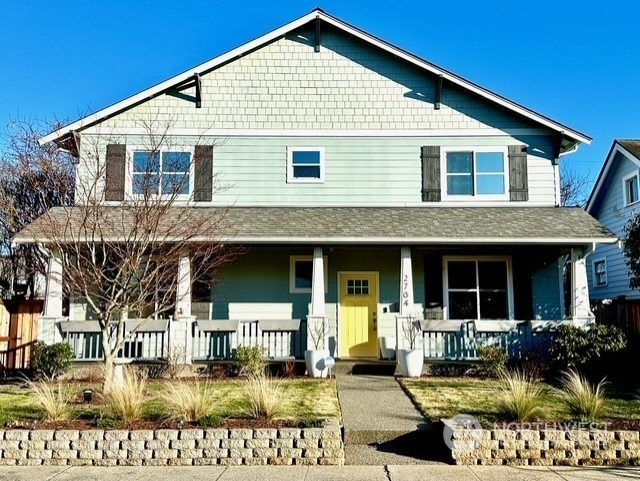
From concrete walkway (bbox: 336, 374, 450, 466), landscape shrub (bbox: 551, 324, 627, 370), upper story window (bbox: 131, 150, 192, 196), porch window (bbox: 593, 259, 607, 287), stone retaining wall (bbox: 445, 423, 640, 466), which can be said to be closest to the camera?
stone retaining wall (bbox: 445, 423, 640, 466)

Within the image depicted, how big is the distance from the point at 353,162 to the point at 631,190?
35.9ft

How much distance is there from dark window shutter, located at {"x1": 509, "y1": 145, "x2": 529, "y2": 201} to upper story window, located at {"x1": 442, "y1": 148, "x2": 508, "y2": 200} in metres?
0.15

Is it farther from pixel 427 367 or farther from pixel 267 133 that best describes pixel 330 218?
pixel 427 367

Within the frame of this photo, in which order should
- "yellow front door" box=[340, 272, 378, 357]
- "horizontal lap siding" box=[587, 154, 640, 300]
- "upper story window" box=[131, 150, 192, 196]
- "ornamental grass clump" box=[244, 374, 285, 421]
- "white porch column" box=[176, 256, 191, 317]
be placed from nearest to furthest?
"ornamental grass clump" box=[244, 374, 285, 421] < "white porch column" box=[176, 256, 191, 317] < "upper story window" box=[131, 150, 192, 196] < "yellow front door" box=[340, 272, 378, 357] < "horizontal lap siding" box=[587, 154, 640, 300]

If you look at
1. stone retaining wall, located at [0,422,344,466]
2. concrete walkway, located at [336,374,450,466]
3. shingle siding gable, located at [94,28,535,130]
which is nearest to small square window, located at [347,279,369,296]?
shingle siding gable, located at [94,28,535,130]

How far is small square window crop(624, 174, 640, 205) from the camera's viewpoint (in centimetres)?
1802

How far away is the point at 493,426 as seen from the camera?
6.51 m

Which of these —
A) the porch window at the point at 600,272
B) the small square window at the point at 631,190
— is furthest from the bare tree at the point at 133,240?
the porch window at the point at 600,272

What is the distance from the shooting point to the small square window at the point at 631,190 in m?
18.0

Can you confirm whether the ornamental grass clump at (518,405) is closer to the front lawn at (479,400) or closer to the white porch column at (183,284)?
the front lawn at (479,400)

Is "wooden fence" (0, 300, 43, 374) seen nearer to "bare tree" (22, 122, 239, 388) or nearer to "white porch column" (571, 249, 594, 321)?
"bare tree" (22, 122, 239, 388)

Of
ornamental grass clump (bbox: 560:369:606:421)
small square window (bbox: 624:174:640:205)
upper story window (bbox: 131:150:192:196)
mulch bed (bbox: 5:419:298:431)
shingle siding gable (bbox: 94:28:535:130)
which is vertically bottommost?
mulch bed (bbox: 5:419:298:431)

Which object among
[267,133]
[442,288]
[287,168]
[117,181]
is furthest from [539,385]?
[117,181]

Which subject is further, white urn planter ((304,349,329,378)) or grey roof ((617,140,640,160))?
grey roof ((617,140,640,160))
